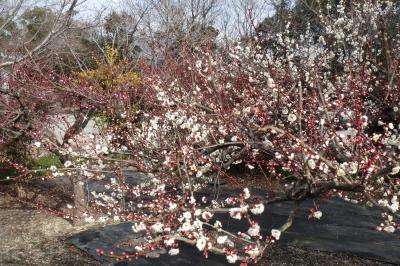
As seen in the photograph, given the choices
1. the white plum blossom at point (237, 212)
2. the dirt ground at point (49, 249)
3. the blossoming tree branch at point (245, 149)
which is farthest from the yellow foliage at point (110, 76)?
the white plum blossom at point (237, 212)

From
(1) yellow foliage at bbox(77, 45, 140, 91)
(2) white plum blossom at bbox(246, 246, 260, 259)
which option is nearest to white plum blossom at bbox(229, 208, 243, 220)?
(2) white plum blossom at bbox(246, 246, 260, 259)

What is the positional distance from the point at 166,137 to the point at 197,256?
198 cm

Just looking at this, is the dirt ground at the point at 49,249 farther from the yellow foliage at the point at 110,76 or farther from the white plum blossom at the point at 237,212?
the white plum blossom at the point at 237,212

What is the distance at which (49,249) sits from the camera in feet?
24.5

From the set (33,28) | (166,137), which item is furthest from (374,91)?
(33,28)

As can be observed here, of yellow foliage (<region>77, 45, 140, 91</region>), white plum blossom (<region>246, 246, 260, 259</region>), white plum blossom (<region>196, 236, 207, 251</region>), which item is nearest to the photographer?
white plum blossom (<region>196, 236, 207, 251</region>)

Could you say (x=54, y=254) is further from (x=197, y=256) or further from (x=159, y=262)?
(x=197, y=256)

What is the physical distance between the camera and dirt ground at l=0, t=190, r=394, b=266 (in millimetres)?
6637

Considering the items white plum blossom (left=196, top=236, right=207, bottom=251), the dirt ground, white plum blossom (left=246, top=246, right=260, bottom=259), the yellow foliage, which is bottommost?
the dirt ground

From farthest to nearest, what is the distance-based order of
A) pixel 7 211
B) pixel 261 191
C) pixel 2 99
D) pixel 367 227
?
pixel 261 191 < pixel 7 211 < pixel 2 99 < pixel 367 227

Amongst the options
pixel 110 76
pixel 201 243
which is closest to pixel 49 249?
pixel 110 76

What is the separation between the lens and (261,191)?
11.9 m

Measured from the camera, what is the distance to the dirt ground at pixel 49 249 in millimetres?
6637

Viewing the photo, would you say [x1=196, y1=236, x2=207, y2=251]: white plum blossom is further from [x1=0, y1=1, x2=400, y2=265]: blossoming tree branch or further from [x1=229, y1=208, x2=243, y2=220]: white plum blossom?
[x1=229, y1=208, x2=243, y2=220]: white plum blossom
